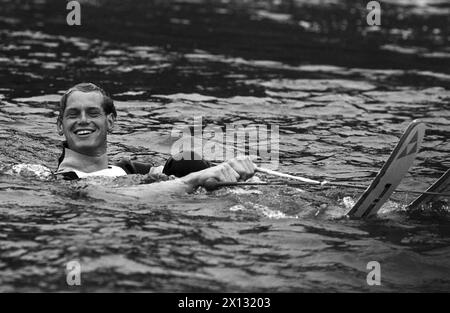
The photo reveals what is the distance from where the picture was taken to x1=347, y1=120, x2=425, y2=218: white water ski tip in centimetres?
852

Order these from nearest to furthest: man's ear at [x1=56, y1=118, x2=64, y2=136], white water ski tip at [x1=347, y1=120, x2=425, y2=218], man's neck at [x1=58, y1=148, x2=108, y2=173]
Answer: white water ski tip at [x1=347, y1=120, x2=425, y2=218], man's neck at [x1=58, y1=148, x2=108, y2=173], man's ear at [x1=56, y1=118, x2=64, y2=136]

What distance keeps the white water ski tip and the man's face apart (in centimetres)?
305

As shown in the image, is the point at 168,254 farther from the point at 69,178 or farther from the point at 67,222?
the point at 69,178

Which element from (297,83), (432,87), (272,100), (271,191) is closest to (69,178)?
(271,191)

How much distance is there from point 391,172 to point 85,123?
3.56 meters

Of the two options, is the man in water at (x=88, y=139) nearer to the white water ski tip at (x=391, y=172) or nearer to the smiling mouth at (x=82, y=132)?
the smiling mouth at (x=82, y=132)

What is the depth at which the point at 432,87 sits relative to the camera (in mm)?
17797

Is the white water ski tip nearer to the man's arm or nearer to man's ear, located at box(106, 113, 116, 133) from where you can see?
the man's arm

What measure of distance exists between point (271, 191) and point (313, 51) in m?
11.7

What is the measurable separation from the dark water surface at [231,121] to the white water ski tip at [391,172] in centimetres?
19

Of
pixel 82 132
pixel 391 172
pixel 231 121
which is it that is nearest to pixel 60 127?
pixel 82 132

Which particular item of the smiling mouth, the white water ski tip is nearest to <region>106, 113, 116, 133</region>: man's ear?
the smiling mouth

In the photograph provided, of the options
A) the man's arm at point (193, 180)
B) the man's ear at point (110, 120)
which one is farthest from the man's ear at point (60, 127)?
the man's arm at point (193, 180)
